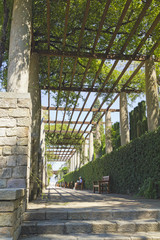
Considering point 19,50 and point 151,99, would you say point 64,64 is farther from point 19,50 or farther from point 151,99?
point 19,50

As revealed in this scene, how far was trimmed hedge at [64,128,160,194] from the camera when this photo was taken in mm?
7863

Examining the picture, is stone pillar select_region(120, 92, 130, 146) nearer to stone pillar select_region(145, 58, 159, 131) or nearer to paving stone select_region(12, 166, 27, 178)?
stone pillar select_region(145, 58, 159, 131)

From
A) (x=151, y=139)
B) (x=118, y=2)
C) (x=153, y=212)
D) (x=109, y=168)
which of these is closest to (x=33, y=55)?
(x=118, y=2)

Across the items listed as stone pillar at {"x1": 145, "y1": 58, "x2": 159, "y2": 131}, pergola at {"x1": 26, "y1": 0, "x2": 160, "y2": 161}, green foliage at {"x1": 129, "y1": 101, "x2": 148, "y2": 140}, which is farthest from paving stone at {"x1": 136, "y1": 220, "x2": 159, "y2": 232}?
green foliage at {"x1": 129, "y1": 101, "x2": 148, "y2": 140}

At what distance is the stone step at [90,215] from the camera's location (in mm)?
3801

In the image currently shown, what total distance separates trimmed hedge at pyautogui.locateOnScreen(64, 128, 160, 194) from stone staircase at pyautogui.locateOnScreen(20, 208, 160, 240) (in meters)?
4.09

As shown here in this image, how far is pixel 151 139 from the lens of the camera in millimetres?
8141

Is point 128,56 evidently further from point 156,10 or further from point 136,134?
point 136,134

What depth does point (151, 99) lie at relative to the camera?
30.3 feet

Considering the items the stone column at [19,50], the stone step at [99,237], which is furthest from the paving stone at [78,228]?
the stone column at [19,50]

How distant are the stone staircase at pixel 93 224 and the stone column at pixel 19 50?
2469mm

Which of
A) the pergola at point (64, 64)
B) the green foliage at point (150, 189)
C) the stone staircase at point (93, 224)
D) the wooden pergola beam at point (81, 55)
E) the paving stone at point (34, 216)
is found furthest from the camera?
the wooden pergola beam at point (81, 55)

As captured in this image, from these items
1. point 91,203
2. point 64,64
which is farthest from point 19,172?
point 64,64

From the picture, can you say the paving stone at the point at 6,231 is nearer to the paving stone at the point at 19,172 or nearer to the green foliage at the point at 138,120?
the paving stone at the point at 19,172
